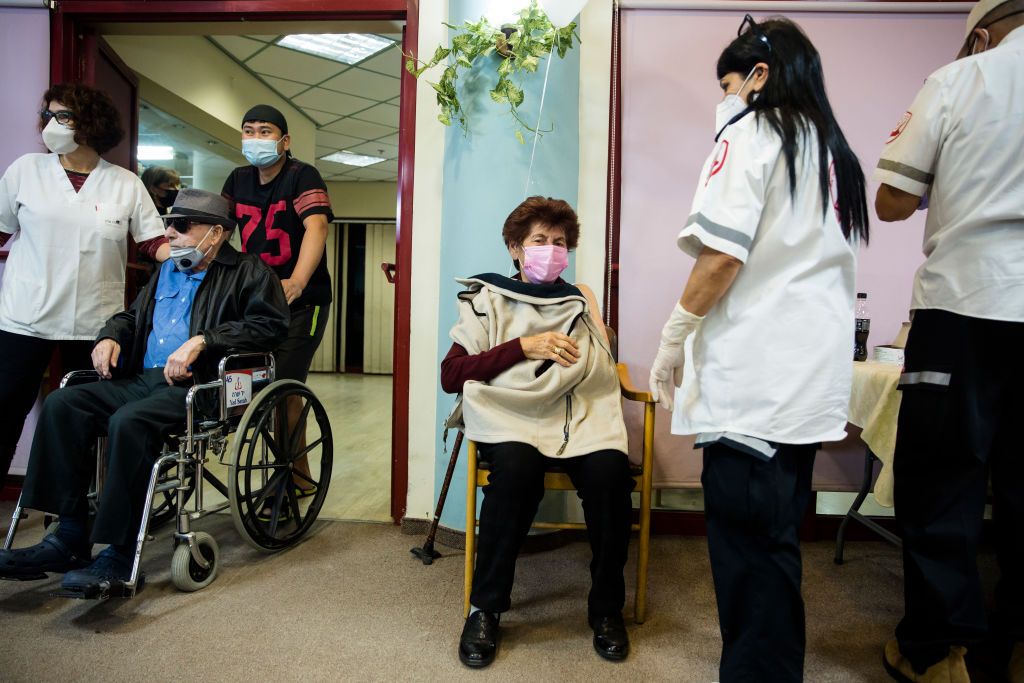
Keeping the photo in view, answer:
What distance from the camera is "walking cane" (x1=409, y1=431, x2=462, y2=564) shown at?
1.99 m

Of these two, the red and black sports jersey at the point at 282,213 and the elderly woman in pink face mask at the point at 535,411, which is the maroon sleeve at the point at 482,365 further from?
the red and black sports jersey at the point at 282,213

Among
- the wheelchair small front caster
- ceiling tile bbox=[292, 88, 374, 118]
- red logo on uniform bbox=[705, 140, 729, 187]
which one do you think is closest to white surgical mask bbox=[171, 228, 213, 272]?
the wheelchair small front caster

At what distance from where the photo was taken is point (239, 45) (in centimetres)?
438

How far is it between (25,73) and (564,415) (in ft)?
8.75

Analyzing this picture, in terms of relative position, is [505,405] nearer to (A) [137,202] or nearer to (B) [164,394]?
(B) [164,394]

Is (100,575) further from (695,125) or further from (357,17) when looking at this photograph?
(695,125)

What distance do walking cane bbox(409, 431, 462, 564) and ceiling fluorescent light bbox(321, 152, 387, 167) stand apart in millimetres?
6003

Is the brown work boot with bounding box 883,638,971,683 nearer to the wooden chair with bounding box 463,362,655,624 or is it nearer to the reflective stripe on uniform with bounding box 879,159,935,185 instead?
the wooden chair with bounding box 463,362,655,624

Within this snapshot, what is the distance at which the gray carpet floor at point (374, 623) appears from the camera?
56.0 inches

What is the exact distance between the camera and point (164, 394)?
5.77 ft

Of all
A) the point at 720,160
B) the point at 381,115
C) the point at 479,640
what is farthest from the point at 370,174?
the point at 720,160

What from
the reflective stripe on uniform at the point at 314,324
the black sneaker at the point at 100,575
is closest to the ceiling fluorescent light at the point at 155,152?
the reflective stripe on uniform at the point at 314,324

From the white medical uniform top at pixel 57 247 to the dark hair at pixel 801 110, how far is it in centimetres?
215

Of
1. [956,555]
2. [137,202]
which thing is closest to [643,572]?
[956,555]
